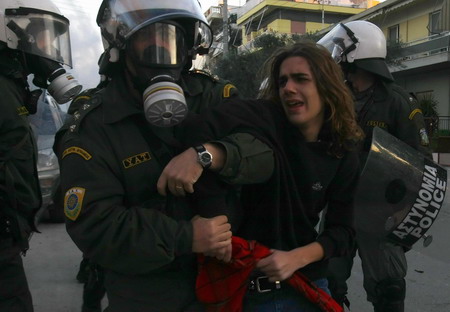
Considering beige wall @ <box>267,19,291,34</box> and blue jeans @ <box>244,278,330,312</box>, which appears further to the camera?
beige wall @ <box>267,19,291,34</box>

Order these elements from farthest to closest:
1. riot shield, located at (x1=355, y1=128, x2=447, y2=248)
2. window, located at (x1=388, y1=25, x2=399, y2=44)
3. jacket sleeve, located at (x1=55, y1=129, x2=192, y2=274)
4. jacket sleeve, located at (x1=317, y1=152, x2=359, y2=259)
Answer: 1. window, located at (x1=388, y1=25, x2=399, y2=44)
2. riot shield, located at (x1=355, y1=128, x2=447, y2=248)
3. jacket sleeve, located at (x1=317, y1=152, x2=359, y2=259)
4. jacket sleeve, located at (x1=55, y1=129, x2=192, y2=274)

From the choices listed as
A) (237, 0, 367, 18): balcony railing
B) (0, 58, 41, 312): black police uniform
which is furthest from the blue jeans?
(237, 0, 367, 18): balcony railing

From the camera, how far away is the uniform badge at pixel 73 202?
1342 mm

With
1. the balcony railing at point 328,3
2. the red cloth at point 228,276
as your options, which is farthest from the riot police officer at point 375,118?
the balcony railing at point 328,3

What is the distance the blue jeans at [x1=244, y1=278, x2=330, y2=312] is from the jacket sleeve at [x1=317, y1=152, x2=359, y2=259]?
0.20m

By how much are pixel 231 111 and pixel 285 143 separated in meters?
0.26

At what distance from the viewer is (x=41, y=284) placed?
402 cm

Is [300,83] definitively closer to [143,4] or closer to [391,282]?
[143,4]

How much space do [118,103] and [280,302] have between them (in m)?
0.87

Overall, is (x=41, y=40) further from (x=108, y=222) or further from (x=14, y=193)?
(x=108, y=222)

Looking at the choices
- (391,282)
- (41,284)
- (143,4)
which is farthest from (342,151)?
(41,284)

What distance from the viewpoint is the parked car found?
3861 millimetres

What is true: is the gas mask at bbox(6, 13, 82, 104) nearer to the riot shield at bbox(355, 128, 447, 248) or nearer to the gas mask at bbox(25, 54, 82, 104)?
the gas mask at bbox(25, 54, 82, 104)

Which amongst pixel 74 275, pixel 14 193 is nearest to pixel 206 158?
pixel 14 193
